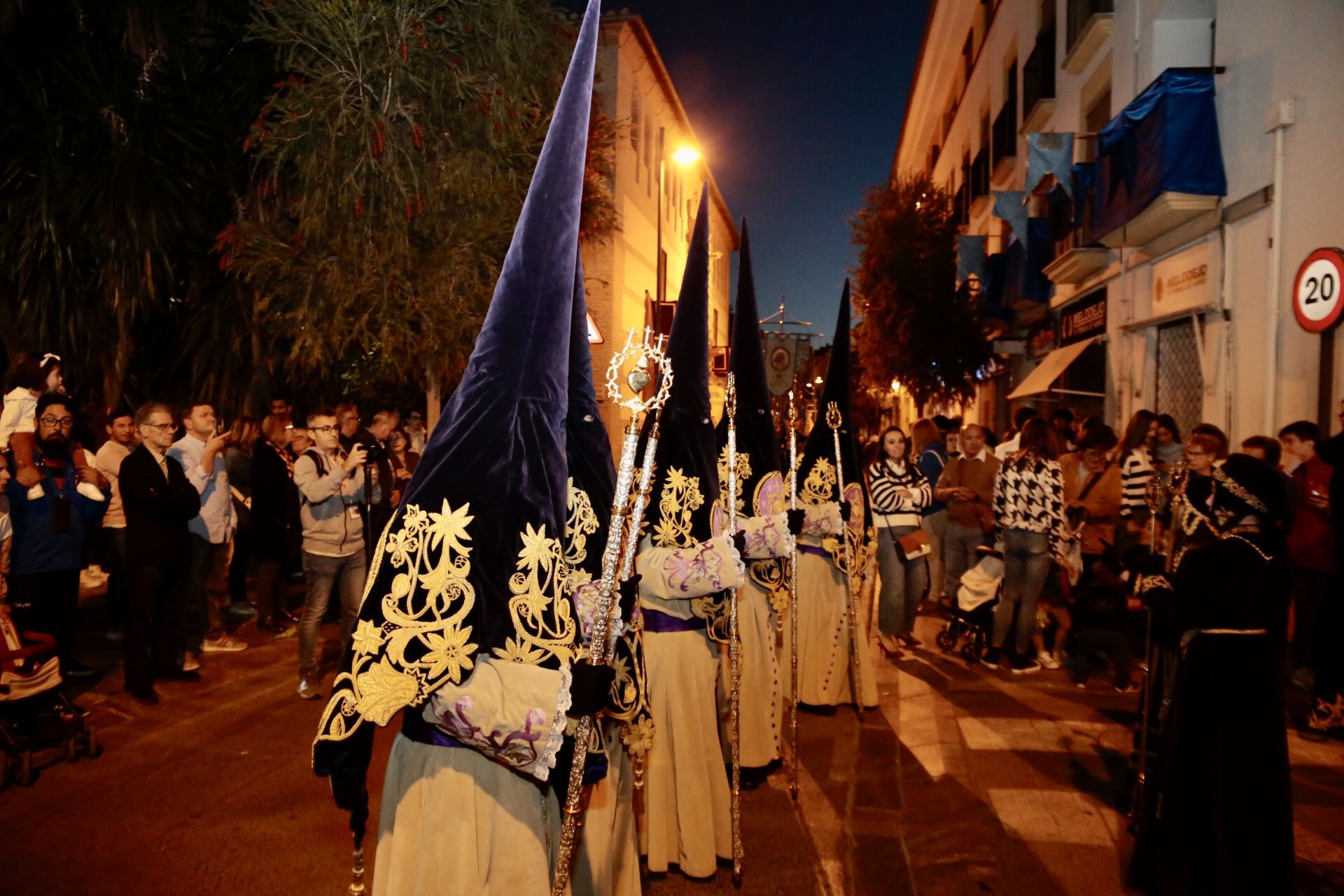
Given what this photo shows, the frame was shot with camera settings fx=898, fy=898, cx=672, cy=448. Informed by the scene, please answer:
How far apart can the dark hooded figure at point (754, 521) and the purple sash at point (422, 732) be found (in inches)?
110

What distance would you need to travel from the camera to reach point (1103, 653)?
298 inches

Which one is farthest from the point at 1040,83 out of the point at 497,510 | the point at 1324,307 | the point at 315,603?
the point at 497,510

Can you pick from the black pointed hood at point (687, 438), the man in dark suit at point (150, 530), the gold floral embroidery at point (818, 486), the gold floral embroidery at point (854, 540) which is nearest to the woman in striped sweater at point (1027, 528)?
the gold floral embroidery at point (854, 540)

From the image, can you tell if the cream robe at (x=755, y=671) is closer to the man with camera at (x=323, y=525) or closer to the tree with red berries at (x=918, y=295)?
the man with camera at (x=323, y=525)

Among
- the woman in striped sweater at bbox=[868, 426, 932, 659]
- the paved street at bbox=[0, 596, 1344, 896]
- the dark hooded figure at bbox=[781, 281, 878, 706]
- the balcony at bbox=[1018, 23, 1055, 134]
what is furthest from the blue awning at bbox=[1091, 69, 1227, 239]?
the balcony at bbox=[1018, 23, 1055, 134]

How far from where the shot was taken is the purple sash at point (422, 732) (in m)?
2.45

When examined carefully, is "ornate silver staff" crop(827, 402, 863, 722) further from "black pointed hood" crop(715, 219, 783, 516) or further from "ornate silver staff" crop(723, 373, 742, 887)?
"ornate silver staff" crop(723, 373, 742, 887)

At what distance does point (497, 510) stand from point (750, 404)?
3.07m

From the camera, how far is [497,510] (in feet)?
7.80

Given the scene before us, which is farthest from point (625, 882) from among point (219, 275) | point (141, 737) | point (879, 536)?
point (219, 275)

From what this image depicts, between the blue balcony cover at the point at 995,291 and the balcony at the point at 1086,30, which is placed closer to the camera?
the balcony at the point at 1086,30

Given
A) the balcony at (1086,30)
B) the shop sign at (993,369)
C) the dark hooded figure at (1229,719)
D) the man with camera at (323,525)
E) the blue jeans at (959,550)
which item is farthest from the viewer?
the shop sign at (993,369)

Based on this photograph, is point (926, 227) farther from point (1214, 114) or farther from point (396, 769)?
point (396, 769)

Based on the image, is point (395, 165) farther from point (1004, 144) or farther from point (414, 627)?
point (1004, 144)
